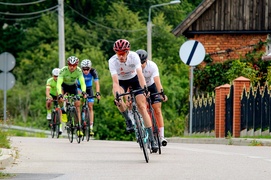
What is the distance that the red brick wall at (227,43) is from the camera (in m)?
44.1

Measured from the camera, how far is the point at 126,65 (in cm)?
1742

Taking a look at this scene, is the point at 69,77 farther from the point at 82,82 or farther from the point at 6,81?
the point at 6,81

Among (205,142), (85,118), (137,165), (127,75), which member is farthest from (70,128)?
(137,165)

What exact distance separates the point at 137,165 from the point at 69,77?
361 inches

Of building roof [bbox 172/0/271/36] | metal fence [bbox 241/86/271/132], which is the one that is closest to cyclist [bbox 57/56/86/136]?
metal fence [bbox 241/86/271/132]

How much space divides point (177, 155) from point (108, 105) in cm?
3101

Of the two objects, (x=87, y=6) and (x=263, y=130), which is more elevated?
(x=87, y=6)

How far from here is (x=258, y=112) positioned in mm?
26188

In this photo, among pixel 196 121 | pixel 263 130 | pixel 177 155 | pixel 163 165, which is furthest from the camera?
pixel 196 121

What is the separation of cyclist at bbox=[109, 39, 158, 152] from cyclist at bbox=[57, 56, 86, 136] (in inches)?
229

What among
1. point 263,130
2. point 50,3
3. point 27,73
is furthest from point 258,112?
point 50,3

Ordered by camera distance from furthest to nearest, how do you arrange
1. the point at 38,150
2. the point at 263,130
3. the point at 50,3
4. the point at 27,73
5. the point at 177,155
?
the point at 50,3
the point at 27,73
the point at 263,130
the point at 38,150
the point at 177,155

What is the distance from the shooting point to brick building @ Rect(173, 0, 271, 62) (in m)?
44.2

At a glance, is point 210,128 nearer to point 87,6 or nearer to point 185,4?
point 185,4
